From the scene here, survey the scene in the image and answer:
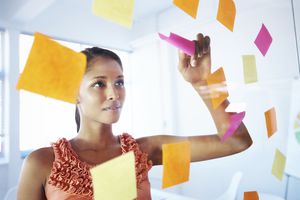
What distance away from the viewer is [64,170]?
347 mm

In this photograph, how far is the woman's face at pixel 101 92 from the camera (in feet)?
1.20

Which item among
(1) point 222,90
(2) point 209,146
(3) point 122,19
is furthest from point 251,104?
(3) point 122,19

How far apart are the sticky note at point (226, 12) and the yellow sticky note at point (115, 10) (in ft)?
1.09

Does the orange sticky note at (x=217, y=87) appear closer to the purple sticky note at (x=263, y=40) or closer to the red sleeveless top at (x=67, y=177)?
the purple sticky note at (x=263, y=40)

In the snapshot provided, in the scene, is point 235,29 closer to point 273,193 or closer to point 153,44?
point 153,44

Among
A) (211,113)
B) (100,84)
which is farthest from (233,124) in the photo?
(100,84)

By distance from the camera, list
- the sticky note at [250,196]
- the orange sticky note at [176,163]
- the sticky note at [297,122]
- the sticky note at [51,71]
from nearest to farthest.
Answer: the sticky note at [51,71], the orange sticky note at [176,163], the sticky note at [250,196], the sticky note at [297,122]

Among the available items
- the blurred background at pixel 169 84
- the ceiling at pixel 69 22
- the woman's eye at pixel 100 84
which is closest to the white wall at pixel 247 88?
the blurred background at pixel 169 84

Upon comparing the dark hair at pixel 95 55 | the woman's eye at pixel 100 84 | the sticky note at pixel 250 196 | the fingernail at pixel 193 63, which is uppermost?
the fingernail at pixel 193 63

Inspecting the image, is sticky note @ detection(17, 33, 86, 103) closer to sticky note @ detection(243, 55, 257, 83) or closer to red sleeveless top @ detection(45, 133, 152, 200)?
red sleeveless top @ detection(45, 133, 152, 200)

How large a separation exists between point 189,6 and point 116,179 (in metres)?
0.40

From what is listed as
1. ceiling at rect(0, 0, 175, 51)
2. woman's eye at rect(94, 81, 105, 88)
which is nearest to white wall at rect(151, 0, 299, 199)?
ceiling at rect(0, 0, 175, 51)

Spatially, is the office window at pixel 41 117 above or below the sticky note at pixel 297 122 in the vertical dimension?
above

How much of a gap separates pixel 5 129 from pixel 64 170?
9cm
